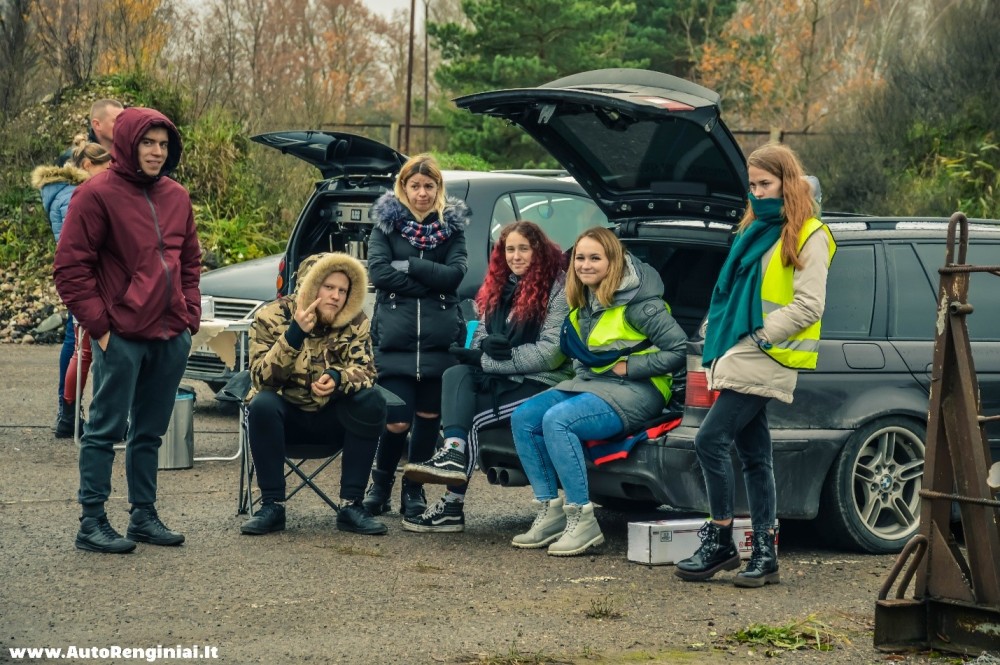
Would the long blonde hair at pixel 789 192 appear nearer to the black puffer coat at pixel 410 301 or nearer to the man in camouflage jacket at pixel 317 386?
the black puffer coat at pixel 410 301

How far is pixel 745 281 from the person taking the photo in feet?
21.0

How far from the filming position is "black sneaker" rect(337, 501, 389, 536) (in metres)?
7.60

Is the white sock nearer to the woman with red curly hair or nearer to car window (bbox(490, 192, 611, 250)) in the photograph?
the woman with red curly hair

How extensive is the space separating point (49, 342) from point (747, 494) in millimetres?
12400

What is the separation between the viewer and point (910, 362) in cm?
722

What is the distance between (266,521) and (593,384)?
1786 millimetres

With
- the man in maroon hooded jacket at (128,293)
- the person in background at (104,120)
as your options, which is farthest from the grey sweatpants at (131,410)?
the person in background at (104,120)

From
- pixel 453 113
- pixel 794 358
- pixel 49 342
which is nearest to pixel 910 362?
pixel 794 358

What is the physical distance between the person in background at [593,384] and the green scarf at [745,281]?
0.70 meters

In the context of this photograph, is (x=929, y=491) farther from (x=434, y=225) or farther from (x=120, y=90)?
(x=120, y=90)

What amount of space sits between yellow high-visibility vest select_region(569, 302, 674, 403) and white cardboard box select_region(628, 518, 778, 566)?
676mm

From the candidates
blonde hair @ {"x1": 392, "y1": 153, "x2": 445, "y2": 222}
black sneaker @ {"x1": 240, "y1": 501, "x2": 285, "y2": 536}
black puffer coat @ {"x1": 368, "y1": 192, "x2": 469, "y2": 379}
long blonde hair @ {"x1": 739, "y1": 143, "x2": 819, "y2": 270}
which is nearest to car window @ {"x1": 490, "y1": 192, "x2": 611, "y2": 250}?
blonde hair @ {"x1": 392, "y1": 153, "x2": 445, "y2": 222}

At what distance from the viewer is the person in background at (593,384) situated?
7.19 m

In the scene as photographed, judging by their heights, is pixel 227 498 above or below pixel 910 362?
below
